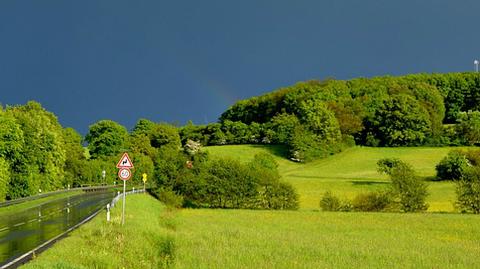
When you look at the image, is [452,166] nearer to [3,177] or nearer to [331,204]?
[331,204]

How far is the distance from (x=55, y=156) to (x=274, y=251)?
58.4 m

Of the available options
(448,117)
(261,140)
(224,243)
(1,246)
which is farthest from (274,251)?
(448,117)

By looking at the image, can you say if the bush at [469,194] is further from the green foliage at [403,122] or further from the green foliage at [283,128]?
the green foliage at [283,128]

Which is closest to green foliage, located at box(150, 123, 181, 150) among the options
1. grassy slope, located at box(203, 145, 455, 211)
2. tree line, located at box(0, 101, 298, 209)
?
grassy slope, located at box(203, 145, 455, 211)

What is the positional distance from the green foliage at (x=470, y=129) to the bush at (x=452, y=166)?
35355 mm

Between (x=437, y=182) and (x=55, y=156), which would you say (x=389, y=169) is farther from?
(x=55, y=156)

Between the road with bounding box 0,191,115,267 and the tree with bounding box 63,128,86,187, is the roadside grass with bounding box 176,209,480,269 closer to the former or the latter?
the road with bounding box 0,191,115,267

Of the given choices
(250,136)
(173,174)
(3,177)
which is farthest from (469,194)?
(250,136)

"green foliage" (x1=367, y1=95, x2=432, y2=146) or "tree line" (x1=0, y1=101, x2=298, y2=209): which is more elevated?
"green foliage" (x1=367, y1=95, x2=432, y2=146)

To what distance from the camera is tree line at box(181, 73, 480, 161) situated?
120 metres

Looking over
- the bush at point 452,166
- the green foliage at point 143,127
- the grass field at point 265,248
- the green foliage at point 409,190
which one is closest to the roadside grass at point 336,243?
the grass field at point 265,248

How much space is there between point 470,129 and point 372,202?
224 feet

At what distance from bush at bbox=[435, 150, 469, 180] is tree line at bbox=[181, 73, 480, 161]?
34.1 m

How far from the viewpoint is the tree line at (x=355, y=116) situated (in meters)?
120
